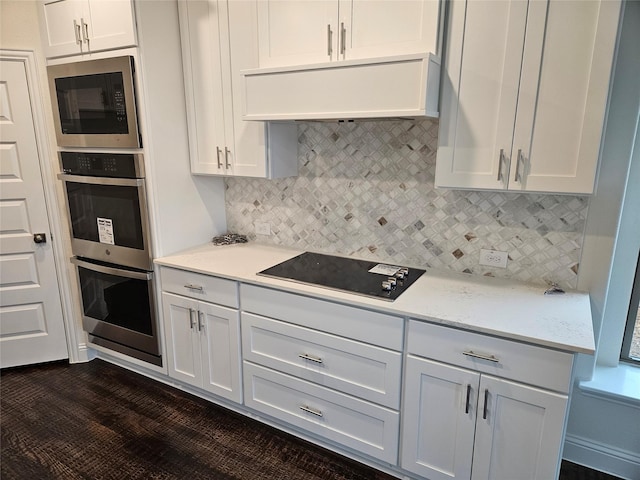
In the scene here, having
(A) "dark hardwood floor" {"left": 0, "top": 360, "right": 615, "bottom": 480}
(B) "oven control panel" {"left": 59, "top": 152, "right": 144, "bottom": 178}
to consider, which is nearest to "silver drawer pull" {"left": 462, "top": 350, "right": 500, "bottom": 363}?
(A) "dark hardwood floor" {"left": 0, "top": 360, "right": 615, "bottom": 480}

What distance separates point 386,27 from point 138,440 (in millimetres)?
2444

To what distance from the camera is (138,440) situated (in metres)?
2.32

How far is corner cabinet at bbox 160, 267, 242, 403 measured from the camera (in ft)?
7.70

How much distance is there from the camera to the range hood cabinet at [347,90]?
176 cm

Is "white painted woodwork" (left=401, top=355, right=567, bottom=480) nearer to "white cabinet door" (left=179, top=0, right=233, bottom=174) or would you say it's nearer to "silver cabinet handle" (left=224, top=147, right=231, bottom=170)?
"silver cabinet handle" (left=224, top=147, right=231, bottom=170)

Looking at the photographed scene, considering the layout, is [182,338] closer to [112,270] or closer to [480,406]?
[112,270]

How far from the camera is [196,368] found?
8.44 ft

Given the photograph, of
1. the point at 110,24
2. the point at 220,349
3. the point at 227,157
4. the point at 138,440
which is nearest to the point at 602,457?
the point at 220,349

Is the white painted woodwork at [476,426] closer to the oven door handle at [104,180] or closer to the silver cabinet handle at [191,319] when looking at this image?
the silver cabinet handle at [191,319]

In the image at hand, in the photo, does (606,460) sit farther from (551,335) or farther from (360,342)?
(360,342)

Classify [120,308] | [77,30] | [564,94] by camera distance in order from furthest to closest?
[120,308], [77,30], [564,94]

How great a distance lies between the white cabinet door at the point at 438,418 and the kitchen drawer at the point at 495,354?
0.05 meters

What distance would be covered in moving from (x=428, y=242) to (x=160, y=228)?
1578 mm

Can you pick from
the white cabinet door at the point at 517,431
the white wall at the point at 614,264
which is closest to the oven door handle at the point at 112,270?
the white cabinet door at the point at 517,431
